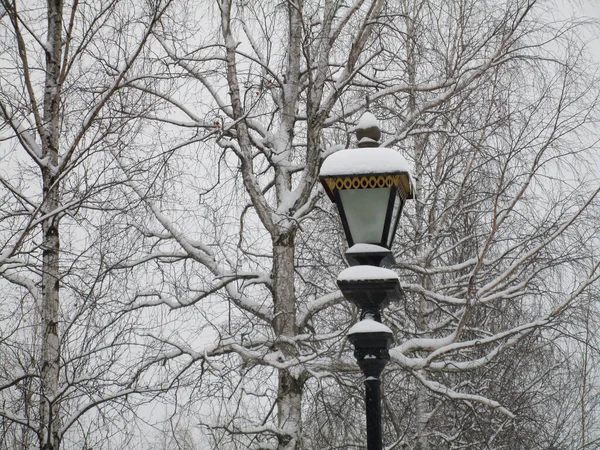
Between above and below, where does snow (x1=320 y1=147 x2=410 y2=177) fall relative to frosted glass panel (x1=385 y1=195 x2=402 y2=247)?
above

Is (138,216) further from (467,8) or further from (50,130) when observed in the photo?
(467,8)

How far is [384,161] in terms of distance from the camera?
4.46 metres

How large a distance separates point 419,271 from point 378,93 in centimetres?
220

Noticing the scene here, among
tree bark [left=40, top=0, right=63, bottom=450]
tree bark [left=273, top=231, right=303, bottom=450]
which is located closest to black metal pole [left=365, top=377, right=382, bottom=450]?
tree bark [left=40, top=0, right=63, bottom=450]

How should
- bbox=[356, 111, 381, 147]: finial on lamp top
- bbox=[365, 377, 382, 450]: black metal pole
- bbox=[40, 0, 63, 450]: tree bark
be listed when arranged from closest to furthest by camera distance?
1. bbox=[365, 377, 382, 450]: black metal pole
2. bbox=[356, 111, 381, 147]: finial on lamp top
3. bbox=[40, 0, 63, 450]: tree bark

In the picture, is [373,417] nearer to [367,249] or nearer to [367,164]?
[367,249]

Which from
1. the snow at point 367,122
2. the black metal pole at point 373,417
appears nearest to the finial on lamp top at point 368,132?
the snow at point 367,122

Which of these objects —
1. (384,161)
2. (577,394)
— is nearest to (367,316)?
(384,161)

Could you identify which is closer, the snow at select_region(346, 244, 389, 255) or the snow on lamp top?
the snow on lamp top

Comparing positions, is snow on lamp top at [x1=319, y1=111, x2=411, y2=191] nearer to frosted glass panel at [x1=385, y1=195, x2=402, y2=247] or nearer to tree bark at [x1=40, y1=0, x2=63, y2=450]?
frosted glass panel at [x1=385, y1=195, x2=402, y2=247]

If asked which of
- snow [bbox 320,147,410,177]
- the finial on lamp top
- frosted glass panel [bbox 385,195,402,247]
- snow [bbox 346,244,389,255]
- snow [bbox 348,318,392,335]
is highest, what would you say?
the finial on lamp top

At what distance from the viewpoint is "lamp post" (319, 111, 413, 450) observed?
443 cm

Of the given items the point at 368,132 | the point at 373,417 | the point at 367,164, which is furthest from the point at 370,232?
the point at 373,417

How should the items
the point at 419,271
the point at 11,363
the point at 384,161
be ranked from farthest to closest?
the point at 419,271
the point at 11,363
the point at 384,161
